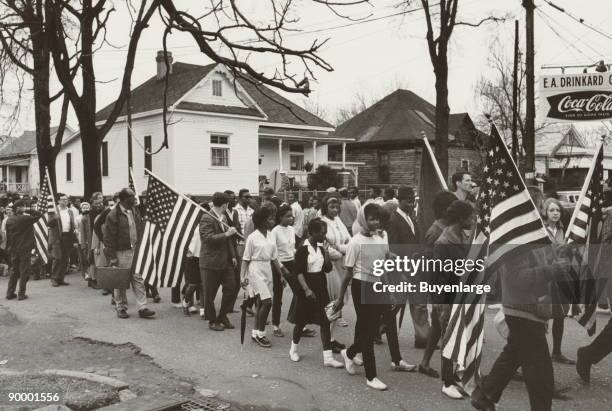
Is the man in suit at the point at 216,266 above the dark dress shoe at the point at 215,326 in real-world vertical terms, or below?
above

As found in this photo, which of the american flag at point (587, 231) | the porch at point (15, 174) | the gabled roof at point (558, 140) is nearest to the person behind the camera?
the american flag at point (587, 231)

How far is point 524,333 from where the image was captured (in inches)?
190

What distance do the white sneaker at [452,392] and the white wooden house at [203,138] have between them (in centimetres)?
2219

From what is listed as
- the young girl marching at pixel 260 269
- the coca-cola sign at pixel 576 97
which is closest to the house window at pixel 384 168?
the coca-cola sign at pixel 576 97

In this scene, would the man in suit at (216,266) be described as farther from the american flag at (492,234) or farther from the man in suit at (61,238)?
the man in suit at (61,238)

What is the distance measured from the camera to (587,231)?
247 inches

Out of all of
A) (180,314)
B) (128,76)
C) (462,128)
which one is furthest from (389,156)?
(180,314)

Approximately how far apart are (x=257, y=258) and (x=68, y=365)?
2.50 meters

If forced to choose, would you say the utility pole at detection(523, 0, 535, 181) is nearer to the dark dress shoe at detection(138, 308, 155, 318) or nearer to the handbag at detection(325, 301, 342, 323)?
the dark dress shoe at detection(138, 308, 155, 318)

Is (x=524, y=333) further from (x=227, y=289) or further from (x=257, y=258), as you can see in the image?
(x=227, y=289)

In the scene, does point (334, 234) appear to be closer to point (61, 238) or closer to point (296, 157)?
point (61, 238)

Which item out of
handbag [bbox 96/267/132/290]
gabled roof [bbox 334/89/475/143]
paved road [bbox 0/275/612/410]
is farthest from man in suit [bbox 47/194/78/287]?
gabled roof [bbox 334/89/475/143]

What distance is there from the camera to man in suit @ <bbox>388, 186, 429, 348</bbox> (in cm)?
764

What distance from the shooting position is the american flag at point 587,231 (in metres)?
6.03
